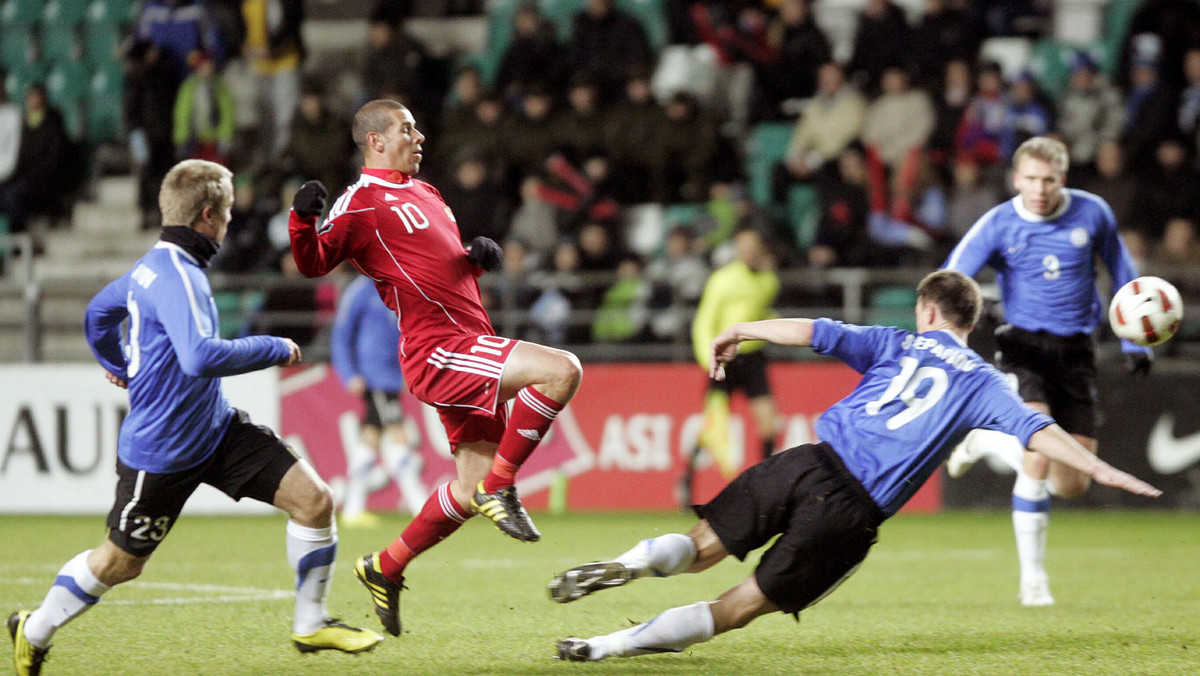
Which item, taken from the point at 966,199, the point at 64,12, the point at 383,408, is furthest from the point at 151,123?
the point at 966,199

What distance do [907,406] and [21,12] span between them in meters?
16.5

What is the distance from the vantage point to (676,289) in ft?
44.9

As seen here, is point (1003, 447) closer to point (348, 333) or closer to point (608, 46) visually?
point (348, 333)

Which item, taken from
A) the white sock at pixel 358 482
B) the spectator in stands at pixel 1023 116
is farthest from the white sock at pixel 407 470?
the spectator in stands at pixel 1023 116

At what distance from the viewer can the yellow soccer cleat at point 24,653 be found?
17.1ft

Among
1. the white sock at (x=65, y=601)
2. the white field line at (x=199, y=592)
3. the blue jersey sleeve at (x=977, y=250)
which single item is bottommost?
the white field line at (x=199, y=592)

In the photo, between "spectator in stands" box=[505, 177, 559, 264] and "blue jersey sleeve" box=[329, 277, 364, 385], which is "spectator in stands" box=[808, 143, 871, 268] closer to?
"spectator in stands" box=[505, 177, 559, 264]

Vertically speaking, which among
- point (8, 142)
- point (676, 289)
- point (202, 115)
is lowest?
point (676, 289)

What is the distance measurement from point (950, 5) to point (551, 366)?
1114 centimetres

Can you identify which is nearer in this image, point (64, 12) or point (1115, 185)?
point (1115, 185)

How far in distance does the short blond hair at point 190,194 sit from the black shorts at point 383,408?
6.81 metres

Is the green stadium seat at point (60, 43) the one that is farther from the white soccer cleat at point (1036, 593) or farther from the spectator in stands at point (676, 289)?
the white soccer cleat at point (1036, 593)

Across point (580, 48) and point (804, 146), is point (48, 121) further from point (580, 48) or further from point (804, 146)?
point (804, 146)

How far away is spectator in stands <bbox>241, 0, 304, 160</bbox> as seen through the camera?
17.2 metres
